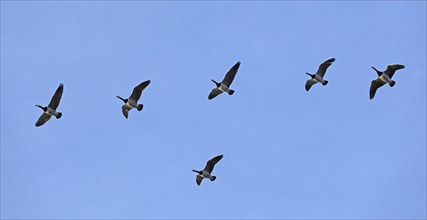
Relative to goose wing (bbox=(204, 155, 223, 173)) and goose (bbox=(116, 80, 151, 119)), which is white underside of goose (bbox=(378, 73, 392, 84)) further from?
goose (bbox=(116, 80, 151, 119))

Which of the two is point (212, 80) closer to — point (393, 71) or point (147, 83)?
point (147, 83)

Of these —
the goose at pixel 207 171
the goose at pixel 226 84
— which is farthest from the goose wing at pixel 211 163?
the goose at pixel 226 84

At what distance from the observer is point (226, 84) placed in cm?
9681

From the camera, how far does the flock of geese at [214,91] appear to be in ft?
309

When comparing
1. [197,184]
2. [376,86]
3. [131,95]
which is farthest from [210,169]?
[376,86]

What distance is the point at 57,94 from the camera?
310ft

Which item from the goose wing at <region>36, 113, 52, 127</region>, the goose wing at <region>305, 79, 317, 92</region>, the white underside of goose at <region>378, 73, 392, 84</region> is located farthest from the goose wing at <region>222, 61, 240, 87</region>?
the goose wing at <region>36, 113, 52, 127</region>

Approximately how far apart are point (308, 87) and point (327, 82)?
2.81 m

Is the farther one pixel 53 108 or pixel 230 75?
pixel 53 108

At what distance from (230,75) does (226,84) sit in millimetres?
1254

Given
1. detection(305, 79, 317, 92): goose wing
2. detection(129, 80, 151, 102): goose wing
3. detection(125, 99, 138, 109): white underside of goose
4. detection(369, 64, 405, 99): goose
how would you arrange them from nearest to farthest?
detection(369, 64, 405, 99): goose
detection(129, 80, 151, 102): goose wing
detection(125, 99, 138, 109): white underside of goose
detection(305, 79, 317, 92): goose wing

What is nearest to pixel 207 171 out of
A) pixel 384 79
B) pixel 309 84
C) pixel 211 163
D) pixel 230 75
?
pixel 211 163

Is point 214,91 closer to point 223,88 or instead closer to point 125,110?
point 223,88

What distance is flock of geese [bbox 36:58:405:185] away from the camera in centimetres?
9431
